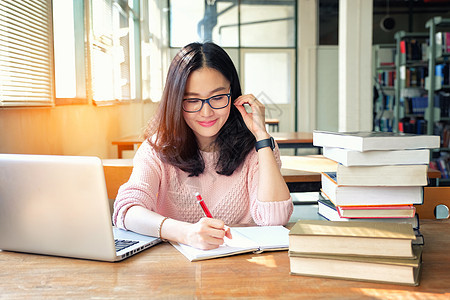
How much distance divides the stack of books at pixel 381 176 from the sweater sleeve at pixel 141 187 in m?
0.57

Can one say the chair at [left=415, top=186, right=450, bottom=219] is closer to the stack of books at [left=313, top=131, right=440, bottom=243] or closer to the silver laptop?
the stack of books at [left=313, top=131, right=440, bottom=243]

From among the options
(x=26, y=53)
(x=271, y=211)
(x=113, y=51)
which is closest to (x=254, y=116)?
(x=271, y=211)

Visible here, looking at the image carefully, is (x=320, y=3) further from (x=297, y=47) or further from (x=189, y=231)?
(x=189, y=231)

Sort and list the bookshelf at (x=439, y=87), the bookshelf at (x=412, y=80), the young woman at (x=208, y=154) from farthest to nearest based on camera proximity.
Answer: the bookshelf at (x=412, y=80), the bookshelf at (x=439, y=87), the young woman at (x=208, y=154)

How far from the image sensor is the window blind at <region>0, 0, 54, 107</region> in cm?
221

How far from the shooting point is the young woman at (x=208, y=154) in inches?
60.2

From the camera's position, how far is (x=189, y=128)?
1693 mm

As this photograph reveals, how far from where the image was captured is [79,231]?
1.04 meters

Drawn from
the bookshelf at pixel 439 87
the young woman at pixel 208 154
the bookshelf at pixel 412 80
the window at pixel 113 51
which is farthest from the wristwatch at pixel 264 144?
the bookshelf at pixel 412 80

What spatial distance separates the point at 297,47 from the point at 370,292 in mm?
7874

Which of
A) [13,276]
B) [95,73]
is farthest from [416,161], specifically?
[95,73]

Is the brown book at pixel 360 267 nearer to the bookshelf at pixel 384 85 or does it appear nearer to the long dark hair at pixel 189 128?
the long dark hair at pixel 189 128

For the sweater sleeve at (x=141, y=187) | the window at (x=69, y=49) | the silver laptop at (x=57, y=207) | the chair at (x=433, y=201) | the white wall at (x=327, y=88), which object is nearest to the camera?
the silver laptop at (x=57, y=207)

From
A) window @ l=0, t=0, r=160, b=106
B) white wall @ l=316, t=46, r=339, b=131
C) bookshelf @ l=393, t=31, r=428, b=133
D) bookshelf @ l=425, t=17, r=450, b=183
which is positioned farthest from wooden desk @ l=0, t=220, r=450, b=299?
white wall @ l=316, t=46, r=339, b=131
